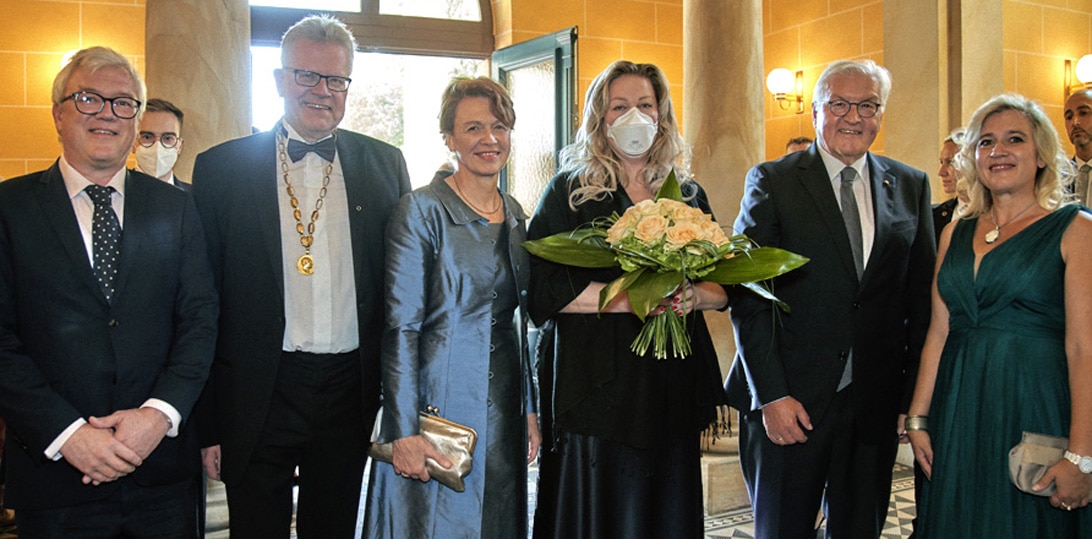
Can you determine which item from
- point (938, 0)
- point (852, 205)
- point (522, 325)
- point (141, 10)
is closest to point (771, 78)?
point (938, 0)

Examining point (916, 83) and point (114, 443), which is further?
point (916, 83)

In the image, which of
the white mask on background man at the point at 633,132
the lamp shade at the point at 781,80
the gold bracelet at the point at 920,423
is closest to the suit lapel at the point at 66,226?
the white mask on background man at the point at 633,132

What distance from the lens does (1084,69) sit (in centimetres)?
776

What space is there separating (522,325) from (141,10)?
5.94 m

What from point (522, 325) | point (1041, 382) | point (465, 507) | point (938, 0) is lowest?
point (465, 507)

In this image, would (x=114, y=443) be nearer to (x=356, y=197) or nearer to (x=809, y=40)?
(x=356, y=197)

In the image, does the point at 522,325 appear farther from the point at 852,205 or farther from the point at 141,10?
the point at 141,10

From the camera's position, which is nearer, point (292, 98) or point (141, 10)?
point (292, 98)

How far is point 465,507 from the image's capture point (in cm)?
250

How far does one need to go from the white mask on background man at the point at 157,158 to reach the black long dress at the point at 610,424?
191 centimetres

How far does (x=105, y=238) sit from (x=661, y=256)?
142 cm

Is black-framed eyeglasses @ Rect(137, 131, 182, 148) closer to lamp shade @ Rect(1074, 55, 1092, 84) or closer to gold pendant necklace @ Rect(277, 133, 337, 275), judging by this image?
gold pendant necklace @ Rect(277, 133, 337, 275)

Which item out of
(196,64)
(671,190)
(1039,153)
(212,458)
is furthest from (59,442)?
(1039,153)

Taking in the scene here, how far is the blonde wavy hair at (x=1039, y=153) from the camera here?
8.52 feet
